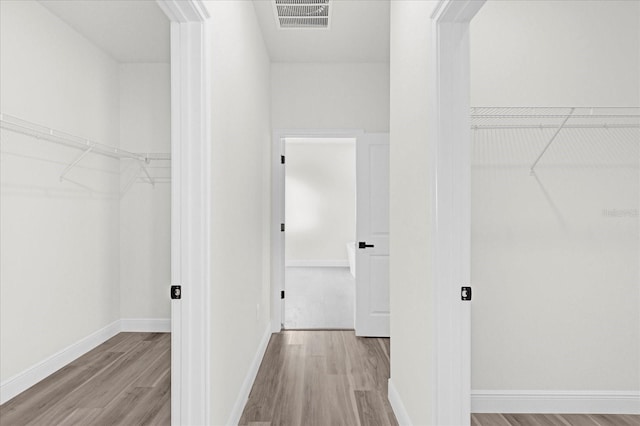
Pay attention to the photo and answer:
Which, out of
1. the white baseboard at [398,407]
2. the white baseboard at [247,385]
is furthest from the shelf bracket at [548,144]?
the white baseboard at [247,385]

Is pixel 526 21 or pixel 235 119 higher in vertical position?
pixel 526 21

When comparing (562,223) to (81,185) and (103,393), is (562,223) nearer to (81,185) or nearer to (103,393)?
(103,393)

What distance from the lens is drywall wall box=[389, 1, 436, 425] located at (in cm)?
182

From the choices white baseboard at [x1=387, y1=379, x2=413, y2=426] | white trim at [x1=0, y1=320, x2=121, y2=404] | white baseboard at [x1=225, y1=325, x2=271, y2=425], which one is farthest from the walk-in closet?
white baseboard at [x1=387, y1=379, x2=413, y2=426]

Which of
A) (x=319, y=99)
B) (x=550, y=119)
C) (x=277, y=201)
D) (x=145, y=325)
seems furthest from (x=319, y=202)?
(x=550, y=119)

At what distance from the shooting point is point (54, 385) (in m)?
2.87

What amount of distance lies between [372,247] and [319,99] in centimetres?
164

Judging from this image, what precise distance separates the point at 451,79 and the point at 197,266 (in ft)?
4.30

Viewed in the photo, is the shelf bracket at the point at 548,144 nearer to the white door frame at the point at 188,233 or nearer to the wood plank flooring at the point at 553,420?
the wood plank flooring at the point at 553,420

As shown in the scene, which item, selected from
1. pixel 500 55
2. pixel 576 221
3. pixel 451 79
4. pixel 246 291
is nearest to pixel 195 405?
pixel 246 291

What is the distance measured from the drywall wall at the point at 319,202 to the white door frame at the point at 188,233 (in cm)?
708

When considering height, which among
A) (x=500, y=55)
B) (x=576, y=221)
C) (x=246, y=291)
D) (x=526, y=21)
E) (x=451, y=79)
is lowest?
(x=246, y=291)

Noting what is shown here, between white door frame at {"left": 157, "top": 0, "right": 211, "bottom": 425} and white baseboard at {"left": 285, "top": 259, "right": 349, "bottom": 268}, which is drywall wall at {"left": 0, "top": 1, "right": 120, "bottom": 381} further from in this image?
white baseboard at {"left": 285, "top": 259, "right": 349, "bottom": 268}

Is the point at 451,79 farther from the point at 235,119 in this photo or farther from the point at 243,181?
the point at 243,181
